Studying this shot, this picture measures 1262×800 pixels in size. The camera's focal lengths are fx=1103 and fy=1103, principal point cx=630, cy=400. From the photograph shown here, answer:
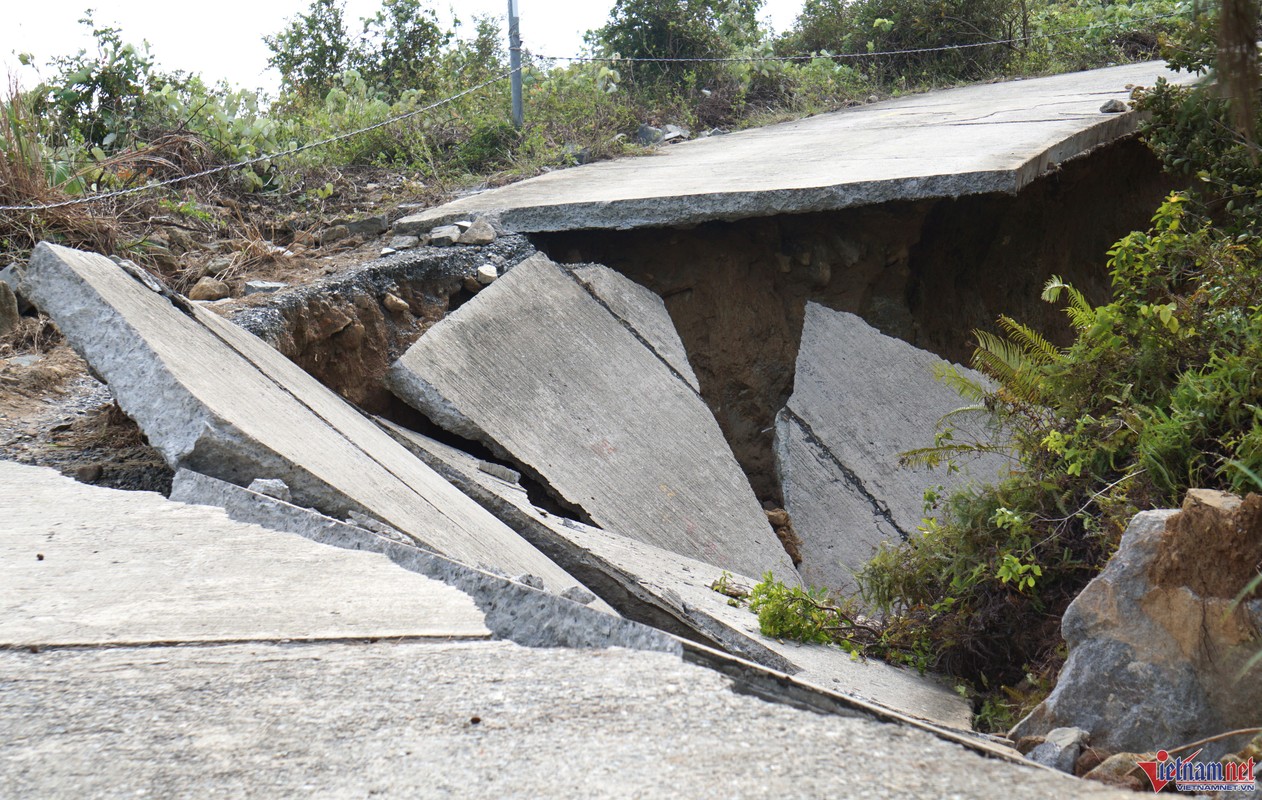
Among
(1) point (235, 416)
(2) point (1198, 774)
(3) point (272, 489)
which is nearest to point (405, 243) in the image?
(1) point (235, 416)

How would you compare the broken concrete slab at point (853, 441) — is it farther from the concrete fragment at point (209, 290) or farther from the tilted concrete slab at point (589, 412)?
the concrete fragment at point (209, 290)

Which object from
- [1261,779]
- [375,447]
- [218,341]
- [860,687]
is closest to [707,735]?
[1261,779]

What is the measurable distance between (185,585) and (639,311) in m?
3.02

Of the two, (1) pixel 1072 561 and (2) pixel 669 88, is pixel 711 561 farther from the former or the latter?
(2) pixel 669 88

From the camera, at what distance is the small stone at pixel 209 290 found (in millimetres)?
4238

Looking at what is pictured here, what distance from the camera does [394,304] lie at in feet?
13.6

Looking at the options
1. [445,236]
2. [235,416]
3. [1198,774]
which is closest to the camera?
[1198,774]

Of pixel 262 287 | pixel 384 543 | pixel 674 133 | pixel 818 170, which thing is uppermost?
pixel 674 133

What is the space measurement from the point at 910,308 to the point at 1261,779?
4328 millimetres

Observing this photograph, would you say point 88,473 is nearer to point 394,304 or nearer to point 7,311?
point 7,311

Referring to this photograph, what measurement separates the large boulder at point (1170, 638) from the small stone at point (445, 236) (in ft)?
9.86

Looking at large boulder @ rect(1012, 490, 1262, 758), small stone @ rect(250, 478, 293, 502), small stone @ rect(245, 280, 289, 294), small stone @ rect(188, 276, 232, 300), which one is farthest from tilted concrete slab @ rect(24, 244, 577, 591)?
large boulder @ rect(1012, 490, 1262, 758)

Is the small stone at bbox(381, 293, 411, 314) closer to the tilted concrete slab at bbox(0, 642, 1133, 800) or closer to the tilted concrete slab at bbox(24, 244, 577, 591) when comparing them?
the tilted concrete slab at bbox(24, 244, 577, 591)

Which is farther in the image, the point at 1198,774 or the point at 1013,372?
the point at 1013,372
